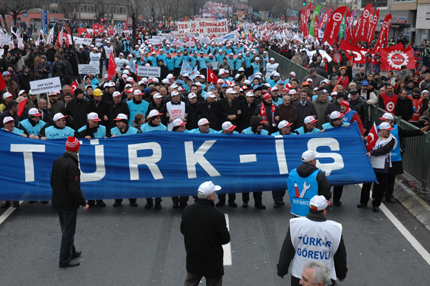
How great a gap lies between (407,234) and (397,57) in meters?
11.7

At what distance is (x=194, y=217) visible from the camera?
517 centimetres

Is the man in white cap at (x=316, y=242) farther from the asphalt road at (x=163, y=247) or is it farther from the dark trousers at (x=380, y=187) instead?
the dark trousers at (x=380, y=187)

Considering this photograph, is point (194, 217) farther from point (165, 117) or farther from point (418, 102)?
point (418, 102)

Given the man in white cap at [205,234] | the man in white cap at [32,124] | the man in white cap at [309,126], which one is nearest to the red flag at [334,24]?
the man in white cap at [309,126]

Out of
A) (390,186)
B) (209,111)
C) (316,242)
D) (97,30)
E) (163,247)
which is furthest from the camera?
(97,30)

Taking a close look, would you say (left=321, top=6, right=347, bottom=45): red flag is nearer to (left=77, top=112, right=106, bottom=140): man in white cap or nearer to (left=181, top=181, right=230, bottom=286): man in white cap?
(left=77, top=112, right=106, bottom=140): man in white cap

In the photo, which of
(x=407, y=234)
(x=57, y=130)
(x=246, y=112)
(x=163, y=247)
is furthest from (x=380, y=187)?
(x=57, y=130)

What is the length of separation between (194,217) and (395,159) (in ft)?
17.0

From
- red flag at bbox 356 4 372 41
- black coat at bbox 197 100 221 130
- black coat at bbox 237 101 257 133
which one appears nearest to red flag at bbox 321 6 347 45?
red flag at bbox 356 4 372 41

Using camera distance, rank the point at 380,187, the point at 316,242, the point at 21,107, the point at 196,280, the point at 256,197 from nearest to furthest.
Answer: the point at 316,242, the point at 196,280, the point at 380,187, the point at 256,197, the point at 21,107

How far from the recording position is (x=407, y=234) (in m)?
8.03

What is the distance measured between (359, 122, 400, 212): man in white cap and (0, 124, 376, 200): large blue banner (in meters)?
0.18

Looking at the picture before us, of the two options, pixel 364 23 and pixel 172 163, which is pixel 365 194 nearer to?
pixel 172 163

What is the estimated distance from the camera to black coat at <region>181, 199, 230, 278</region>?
5.15m
